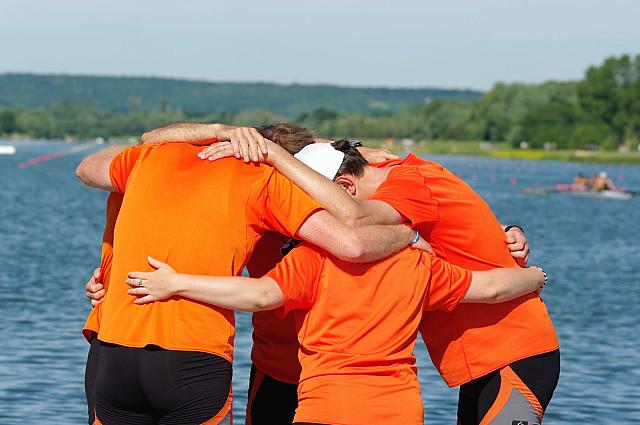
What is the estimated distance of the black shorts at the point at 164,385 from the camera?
488 centimetres

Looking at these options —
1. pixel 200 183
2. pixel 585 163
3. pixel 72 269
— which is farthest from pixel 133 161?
pixel 585 163

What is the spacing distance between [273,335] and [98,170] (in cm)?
112

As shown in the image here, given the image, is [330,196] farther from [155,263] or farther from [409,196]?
[155,263]

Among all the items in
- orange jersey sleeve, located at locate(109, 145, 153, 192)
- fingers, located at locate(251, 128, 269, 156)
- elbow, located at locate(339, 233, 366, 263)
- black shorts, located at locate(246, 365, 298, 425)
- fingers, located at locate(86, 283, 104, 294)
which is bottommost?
black shorts, located at locate(246, 365, 298, 425)

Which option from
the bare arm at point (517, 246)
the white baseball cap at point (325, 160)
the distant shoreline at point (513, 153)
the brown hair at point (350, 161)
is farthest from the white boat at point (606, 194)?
the distant shoreline at point (513, 153)

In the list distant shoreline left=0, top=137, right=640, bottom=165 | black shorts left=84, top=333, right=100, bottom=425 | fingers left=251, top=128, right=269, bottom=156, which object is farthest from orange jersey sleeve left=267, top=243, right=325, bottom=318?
distant shoreline left=0, top=137, right=640, bottom=165

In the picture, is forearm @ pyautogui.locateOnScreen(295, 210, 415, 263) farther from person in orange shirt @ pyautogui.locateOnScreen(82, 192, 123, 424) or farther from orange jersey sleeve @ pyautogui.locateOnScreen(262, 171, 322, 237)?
person in orange shirt @ pyautogui.locateOnScreen(82, 192, 123, 424)

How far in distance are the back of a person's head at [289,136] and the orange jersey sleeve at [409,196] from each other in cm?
39

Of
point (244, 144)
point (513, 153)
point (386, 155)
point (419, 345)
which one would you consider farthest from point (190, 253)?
point (513, 153)

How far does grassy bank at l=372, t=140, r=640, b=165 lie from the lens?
5325 inches

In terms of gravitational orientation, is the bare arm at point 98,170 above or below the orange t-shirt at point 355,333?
above

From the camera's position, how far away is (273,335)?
589 centimetres

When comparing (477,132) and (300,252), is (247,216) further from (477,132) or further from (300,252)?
(477,132)

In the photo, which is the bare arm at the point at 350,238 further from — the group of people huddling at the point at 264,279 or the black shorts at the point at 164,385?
the black shorts at the point at 164,385
